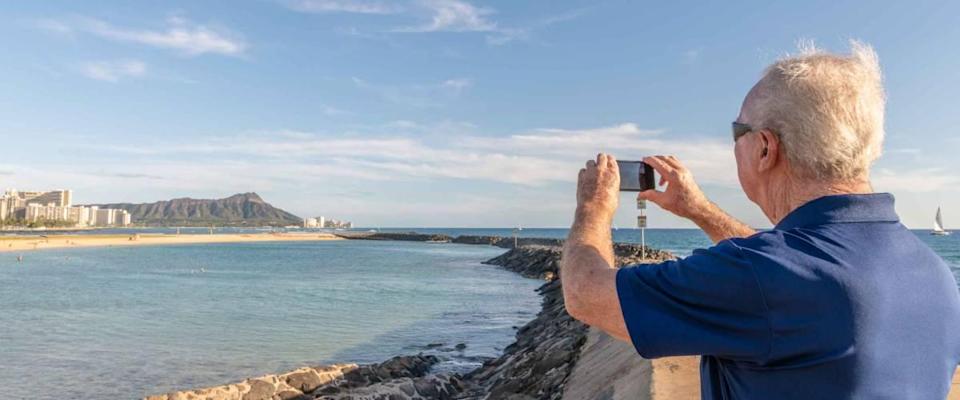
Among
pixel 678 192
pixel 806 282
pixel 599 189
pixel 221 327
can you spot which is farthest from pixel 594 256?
pixel 221 327

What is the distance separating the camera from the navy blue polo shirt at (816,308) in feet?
4.27

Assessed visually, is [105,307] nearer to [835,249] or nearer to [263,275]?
[263,275]

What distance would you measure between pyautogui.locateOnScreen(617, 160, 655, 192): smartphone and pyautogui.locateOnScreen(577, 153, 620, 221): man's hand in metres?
0.15

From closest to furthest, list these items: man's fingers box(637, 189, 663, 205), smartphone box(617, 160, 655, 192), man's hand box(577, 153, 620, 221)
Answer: man's hand box(577, 153, 620, 221)
smartphone box(617, 160, 655, 192)
man's fingers box(637, 189, 663, 205)

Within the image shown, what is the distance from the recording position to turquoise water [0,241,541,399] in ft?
41.3

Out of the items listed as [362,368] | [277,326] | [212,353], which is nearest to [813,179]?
[362,368]

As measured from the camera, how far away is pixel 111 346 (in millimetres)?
15312

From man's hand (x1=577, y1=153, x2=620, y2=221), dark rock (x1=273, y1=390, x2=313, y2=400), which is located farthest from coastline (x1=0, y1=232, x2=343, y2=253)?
man's hand (x1=577, y1=153, x2=620, y2=221)

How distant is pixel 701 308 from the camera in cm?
134

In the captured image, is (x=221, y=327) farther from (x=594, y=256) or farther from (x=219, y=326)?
(x=594, y=256)

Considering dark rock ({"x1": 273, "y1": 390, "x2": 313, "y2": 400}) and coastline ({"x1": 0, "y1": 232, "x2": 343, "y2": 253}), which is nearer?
dark rock ({"x1": 273, "y1": 390, "x2": 313, "y2": 400})

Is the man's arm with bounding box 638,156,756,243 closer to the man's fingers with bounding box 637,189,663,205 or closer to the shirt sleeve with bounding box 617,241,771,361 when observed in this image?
the man's fingers with bounding box 637,189,663,205

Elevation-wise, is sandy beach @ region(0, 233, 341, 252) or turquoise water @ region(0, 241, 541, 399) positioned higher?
sandy beach @ region(0, 233, 341, 252)

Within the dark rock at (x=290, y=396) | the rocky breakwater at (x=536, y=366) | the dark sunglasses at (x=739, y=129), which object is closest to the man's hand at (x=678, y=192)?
the dark sunglasses at (x=739, y=129)
